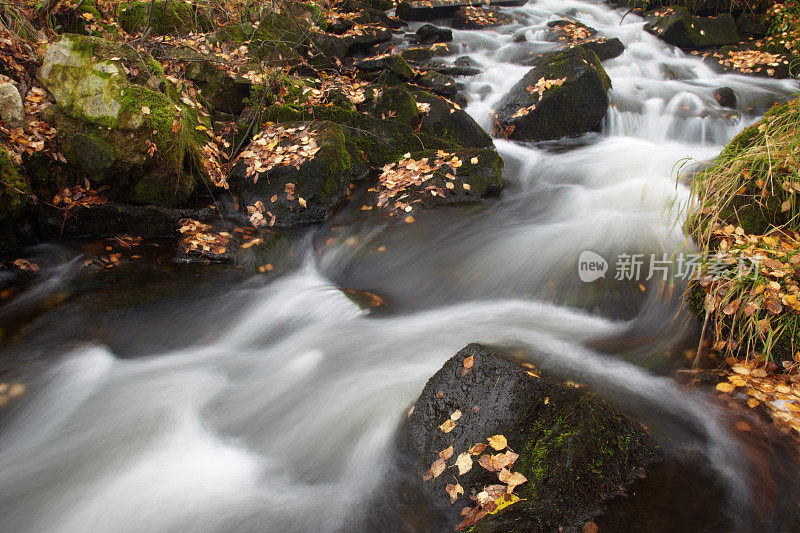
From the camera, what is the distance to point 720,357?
3.83m

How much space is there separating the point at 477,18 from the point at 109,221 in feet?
38.0

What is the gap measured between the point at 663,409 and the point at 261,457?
9.78ft

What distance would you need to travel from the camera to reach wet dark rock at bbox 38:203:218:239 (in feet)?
19.3

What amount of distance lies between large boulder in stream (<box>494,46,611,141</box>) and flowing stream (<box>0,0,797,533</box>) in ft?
4.62

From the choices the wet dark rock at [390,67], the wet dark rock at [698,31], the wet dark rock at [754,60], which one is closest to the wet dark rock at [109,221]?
the wet dark rock at [390,67]

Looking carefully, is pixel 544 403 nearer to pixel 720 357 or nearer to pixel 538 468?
pixel 538 468

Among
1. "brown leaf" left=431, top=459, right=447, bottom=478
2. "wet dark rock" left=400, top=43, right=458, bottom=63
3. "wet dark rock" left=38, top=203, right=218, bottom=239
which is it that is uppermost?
"wet dark rock" left=400, top=43, right=458, bottom=63

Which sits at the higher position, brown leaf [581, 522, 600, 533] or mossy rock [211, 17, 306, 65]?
mossy rock [211, 17, 306, 65]

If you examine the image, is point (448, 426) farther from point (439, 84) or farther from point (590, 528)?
point (439, 84)

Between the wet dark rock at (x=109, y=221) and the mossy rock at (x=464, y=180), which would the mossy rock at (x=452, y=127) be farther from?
the wet dark rock at (x=109, y=221)

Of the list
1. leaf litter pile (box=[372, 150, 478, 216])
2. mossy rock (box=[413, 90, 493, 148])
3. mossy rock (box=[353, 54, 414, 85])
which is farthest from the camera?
mossy rock (box=[353, 54, 414, 85])

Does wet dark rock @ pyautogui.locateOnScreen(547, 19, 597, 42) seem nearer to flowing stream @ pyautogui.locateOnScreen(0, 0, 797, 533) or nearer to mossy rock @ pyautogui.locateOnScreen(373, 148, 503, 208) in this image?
flowing stream @ pyautogui.locateOnScreen(0, 0, 797, 533)

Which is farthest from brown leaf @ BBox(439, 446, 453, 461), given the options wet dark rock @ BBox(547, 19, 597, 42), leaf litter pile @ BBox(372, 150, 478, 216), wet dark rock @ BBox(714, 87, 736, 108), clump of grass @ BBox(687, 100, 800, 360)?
wet dark rock @ BBox(547, 19, 597, 42)

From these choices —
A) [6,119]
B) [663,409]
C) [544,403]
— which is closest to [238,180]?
[6,119]
